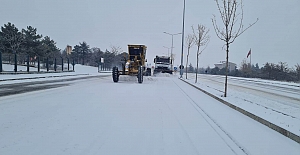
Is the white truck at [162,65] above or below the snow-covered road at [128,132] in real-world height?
above

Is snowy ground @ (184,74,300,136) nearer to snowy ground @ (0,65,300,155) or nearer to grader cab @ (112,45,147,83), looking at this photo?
snowy ground @ (0,65,300,155)

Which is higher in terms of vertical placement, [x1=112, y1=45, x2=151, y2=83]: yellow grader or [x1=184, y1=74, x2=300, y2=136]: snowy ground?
[x1=112, y1=45, x2=151, y2=83]: yellow grader

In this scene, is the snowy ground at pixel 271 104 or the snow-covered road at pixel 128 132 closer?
the snow-covered road at pixel 128 132

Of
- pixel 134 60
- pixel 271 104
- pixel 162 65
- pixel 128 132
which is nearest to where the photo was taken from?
pixel 128 132

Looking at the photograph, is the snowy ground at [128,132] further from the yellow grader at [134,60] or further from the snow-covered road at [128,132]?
the yellow grader at [134,60]

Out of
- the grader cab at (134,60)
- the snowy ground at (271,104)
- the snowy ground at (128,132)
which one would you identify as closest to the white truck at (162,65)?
the grader cab at (134,60)

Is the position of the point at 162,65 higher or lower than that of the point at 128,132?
higher

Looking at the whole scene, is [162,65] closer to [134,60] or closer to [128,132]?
[134,60]

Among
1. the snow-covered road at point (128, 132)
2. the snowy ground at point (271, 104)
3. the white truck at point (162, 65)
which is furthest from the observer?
the white truck at point (162, 65)

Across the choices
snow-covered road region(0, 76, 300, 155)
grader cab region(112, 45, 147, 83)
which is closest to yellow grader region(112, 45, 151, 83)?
grader cab region(112, 45, 147, 83)

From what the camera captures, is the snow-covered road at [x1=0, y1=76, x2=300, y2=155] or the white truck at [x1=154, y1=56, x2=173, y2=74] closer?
the snow-covered road at [x1=0, y1=76, x2=300, y2=155]

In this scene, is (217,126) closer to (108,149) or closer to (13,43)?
(108,149)

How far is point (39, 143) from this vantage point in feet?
14.9

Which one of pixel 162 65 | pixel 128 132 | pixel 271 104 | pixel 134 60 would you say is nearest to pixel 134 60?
pixel 134 60
